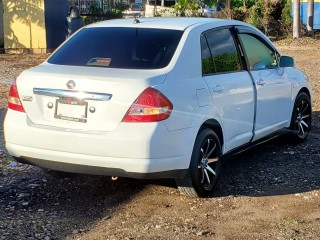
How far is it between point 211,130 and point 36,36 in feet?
46.6

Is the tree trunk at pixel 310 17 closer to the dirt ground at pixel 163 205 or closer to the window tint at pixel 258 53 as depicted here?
the window tint at pixel 258 53

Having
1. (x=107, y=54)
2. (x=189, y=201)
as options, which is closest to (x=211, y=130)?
(x=189, y=201)

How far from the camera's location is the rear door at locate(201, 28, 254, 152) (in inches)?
214

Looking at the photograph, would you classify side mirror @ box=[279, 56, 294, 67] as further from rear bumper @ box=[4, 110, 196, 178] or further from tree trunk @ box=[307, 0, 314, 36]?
tree trunk @ box=[307, 0, 314, 36]

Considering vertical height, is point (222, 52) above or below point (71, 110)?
above

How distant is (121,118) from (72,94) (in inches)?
18.6

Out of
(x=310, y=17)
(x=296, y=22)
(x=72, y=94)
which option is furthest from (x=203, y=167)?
(x=310, y=17)

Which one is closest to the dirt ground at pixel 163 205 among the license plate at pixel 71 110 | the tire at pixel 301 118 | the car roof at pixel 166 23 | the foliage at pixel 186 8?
the tire at pixel 301 118

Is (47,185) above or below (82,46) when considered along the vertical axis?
below

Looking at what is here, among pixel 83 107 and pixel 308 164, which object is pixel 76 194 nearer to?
pixel 83 107

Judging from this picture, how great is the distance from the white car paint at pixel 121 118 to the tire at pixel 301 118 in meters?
1.98

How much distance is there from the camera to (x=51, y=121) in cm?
485

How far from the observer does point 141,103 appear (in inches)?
181

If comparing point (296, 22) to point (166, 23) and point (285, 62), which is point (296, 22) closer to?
point (285, 62)
